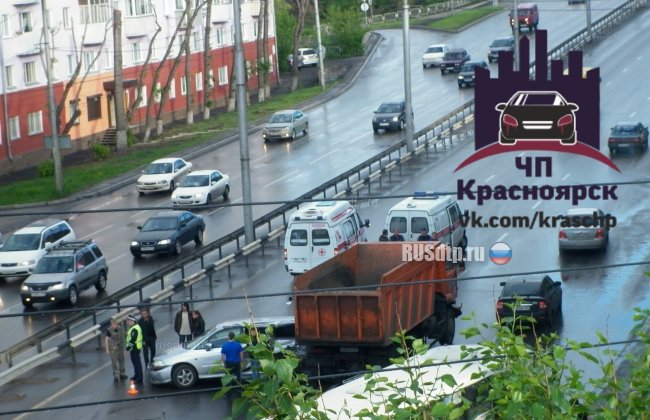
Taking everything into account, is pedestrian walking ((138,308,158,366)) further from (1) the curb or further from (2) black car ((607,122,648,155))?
(2) black car ((607,122,648,155))

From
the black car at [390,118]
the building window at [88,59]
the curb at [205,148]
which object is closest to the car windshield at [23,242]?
the curb at [205,148]

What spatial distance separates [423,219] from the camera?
31.7 metres

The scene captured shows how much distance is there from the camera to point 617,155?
4716 centimetres

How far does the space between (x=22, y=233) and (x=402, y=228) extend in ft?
38.7

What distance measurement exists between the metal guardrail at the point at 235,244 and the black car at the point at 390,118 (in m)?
2.12

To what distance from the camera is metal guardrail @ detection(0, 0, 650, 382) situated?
2637cm

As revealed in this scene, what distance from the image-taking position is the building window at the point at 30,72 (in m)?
55.8

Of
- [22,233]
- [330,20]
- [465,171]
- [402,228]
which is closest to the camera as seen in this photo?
[402,228]

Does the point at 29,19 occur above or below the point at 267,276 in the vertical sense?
above

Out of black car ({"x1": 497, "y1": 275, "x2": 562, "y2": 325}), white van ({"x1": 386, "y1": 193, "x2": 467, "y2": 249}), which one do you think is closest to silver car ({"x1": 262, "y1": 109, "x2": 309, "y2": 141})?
white van ({"x1": 386, "y1": 193, "x2": 467, "y2": 249})

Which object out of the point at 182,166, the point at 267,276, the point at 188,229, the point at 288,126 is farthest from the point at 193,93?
the point at 267,276

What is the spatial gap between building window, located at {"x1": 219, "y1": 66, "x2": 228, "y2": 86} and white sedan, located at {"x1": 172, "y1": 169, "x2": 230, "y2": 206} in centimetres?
2993

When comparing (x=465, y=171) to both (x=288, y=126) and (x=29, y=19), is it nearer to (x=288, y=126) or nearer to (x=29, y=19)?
(x=288, y=126)

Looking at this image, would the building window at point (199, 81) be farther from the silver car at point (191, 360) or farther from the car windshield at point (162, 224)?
the silver car at point (191, 360)
